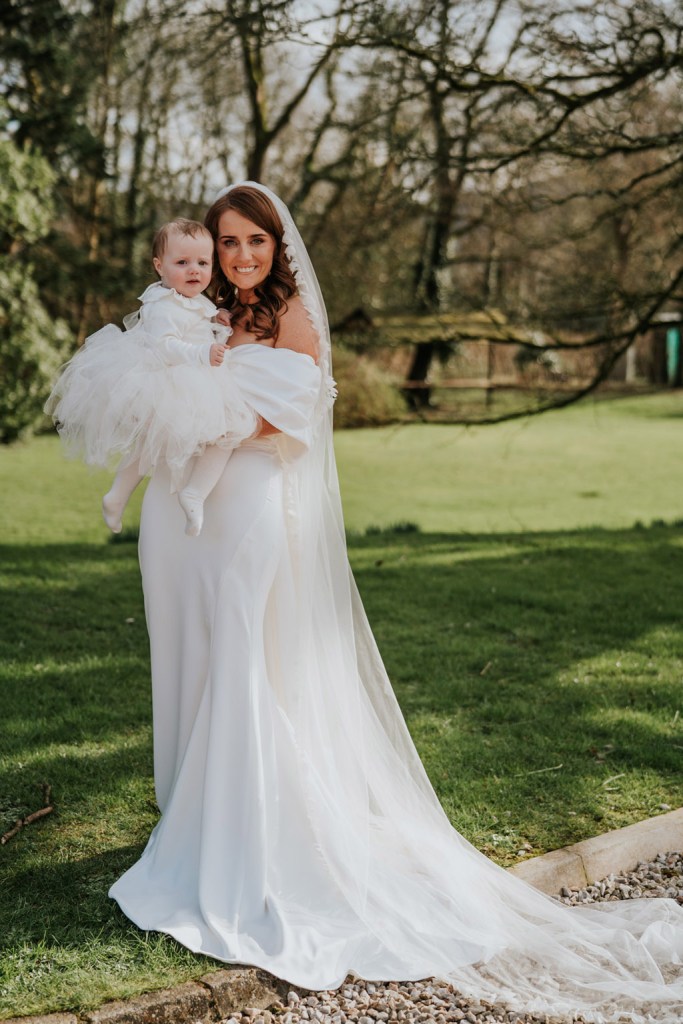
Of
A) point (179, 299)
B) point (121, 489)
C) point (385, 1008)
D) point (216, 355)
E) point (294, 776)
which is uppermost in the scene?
point (179, 299)

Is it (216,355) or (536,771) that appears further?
A: (536,771)

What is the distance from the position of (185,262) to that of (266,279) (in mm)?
436

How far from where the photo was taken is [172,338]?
3195 millimetres

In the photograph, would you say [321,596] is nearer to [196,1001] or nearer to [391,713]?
[391,713]

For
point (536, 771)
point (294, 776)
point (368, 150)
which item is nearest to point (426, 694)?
point (536, 771)

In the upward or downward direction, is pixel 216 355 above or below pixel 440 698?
above

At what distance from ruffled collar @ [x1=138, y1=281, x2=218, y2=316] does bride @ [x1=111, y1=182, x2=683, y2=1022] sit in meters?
0.18

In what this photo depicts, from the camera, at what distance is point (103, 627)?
22.3 ft

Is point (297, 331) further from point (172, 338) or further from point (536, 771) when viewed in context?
point (536, 771)

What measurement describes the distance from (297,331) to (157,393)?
616mm

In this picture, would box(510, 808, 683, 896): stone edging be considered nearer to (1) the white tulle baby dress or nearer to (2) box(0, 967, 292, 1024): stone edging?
(2) box(0, 967, 292, 1024): stone edging

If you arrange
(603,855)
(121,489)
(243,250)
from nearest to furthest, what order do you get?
(121,489), (243,250), (603,855)

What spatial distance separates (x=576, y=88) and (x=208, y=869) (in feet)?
26.4

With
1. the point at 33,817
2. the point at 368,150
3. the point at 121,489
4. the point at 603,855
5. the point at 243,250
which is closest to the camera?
the point at 121,489
